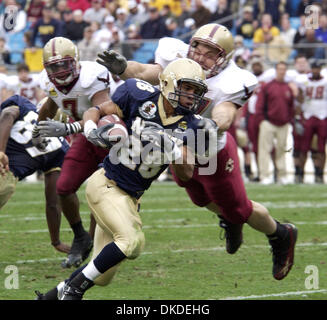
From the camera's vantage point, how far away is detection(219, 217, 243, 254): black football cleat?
5.41m

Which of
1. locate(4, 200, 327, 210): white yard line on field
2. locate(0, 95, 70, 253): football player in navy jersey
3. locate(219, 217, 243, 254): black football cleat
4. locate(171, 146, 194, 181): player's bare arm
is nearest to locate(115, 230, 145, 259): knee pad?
locate(171, 146, 194, 181): player's bare arm

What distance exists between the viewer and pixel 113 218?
4039mm

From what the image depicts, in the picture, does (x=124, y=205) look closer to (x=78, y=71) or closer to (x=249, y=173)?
(x=78, y=71)

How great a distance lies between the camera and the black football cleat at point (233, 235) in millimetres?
5410

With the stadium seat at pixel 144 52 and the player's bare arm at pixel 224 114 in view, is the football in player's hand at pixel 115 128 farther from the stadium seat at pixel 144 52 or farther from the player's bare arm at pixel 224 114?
the stadium seat at pixel 144 52

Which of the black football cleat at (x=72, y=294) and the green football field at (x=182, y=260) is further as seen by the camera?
the green football field at (x=182, y=260)

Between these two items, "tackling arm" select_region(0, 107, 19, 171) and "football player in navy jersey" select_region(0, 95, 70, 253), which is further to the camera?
"football player in navy jersey" select_region(0, 95, 70, 253)

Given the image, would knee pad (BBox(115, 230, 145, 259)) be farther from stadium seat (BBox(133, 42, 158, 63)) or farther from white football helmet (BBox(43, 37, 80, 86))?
stadium seat (BBox(133, 42, 158, 63))

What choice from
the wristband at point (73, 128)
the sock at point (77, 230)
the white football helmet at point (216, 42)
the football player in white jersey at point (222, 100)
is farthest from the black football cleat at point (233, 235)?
the wristband at point (73, 128)

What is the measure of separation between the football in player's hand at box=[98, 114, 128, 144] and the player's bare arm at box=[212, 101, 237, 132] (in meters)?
0.67

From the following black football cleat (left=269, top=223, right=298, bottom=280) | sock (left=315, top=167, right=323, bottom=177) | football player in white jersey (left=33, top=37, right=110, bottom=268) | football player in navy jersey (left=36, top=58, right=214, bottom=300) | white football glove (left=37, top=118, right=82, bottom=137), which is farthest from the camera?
sock (left=315, top=167, right=323, bottom=177)

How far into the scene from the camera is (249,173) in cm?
1170
